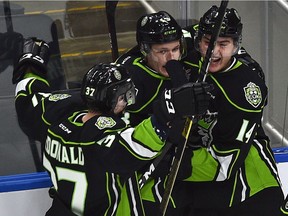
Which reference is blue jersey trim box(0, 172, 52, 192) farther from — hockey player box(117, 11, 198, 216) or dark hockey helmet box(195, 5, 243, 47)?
dark hockey helmet box(195, 5, 243, 47)

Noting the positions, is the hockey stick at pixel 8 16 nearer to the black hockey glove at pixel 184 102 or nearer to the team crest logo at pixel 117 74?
the team crest logo at pixel 117 74

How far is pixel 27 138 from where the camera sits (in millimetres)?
3033

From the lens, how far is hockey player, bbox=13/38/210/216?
2.09 metres

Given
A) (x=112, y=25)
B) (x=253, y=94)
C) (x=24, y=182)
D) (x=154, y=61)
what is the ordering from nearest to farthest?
(x=253, y=94) → (x=154, y=61) → (x=24, y=182) → (x=112, y=25)

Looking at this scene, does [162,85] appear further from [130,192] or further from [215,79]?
[130,192]

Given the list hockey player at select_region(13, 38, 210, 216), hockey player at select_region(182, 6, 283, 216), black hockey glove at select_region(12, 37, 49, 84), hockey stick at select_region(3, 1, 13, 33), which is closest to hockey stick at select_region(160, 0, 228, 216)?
hockey player at select_region(13, 38, 210, 216)

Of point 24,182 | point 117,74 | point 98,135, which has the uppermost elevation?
point 117,74

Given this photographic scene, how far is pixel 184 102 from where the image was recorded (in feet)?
6.73

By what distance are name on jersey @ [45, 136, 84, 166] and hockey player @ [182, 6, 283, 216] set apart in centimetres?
43

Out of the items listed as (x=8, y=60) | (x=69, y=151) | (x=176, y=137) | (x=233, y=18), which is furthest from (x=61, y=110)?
(x=8, y=60)

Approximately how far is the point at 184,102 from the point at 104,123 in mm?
252

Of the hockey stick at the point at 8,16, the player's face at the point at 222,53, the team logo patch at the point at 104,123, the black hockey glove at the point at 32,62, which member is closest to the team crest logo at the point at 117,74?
the team logo patch at the point at 104,123

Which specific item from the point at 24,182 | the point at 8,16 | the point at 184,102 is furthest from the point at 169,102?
the point at 8,16

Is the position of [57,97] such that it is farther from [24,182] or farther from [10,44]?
[10,44]
